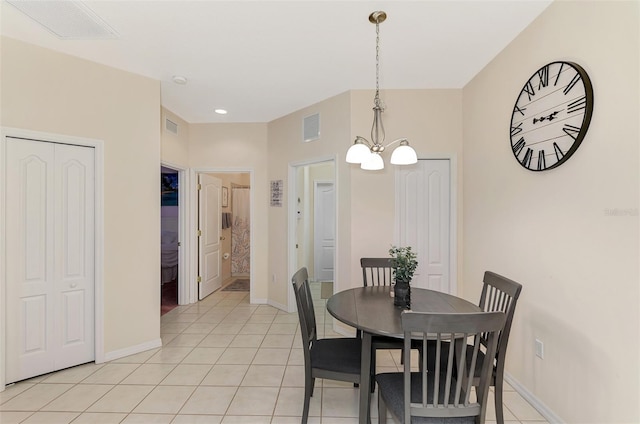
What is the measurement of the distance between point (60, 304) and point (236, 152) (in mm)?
2681

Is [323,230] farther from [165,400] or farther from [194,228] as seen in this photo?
[165,400]

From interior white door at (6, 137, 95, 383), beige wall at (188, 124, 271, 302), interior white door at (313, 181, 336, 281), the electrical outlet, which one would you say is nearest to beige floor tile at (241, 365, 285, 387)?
interior white door at (6, 137, 95, 383)

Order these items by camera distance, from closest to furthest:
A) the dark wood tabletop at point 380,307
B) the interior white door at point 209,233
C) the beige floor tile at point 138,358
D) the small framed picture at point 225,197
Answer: the dark wood tabletop at point 380,307, the beige floor tile at point 138,358, the interior white door at point 209,233, the small framed picture at point 225,197

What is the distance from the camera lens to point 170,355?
9.25 ft

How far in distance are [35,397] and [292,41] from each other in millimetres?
3304

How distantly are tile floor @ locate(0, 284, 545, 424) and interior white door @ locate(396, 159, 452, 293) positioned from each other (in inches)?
37.5

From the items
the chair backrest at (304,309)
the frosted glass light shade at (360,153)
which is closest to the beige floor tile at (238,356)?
the chair backrest at (304,309)

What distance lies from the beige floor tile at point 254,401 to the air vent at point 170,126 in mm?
3169

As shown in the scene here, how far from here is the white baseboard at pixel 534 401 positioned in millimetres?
→ 1889

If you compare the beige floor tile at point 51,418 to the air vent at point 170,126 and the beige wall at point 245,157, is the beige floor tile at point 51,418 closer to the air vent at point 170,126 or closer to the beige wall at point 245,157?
the beige wall at point 245,157

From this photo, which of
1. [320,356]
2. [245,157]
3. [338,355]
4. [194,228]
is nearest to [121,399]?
[320,356]

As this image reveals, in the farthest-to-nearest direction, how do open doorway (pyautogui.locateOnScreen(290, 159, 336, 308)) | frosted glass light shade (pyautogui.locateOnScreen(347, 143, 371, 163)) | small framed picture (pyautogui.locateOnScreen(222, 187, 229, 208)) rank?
1. open doorway (pyautogui.locateOnScreen(290, 159, 336, 308))
2. small framed picture (pyautogui.locateOnScreen(222, 187, 229, 208))
3. frosted glass light shade (pyautogui.locateOnScreen(347, 143, 371, 163))

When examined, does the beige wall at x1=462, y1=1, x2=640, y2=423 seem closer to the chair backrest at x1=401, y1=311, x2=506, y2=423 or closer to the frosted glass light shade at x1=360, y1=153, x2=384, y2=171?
the chair backrest at x1=401, y1=311, x2=506, y2=423

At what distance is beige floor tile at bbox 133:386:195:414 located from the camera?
204 centimetres
